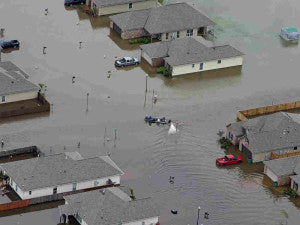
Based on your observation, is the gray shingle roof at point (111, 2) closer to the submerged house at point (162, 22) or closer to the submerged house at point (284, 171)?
the submerged house at point (162, 22)

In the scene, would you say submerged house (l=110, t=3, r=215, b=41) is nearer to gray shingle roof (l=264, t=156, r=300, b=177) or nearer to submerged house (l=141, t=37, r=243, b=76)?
submerged house (l=141, t=37, r=243, b=76)

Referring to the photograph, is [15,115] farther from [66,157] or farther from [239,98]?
[239,98]

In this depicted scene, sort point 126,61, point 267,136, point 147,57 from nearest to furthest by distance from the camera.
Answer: point 267,136
point 126,61
point 147,57

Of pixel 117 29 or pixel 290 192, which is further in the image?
pixel 117 29

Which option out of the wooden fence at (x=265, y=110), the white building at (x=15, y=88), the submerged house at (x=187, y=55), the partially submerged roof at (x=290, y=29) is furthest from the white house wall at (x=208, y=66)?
the white building at (x=15, y=88)

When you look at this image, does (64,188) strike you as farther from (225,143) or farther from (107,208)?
(225,143)

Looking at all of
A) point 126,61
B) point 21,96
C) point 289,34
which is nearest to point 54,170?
point 21,96

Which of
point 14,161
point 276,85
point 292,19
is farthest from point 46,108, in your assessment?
point 292,19
